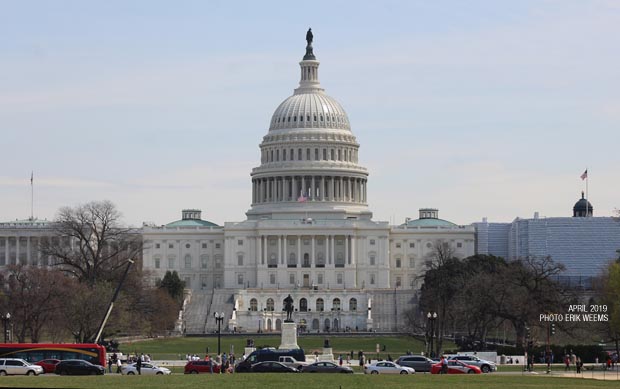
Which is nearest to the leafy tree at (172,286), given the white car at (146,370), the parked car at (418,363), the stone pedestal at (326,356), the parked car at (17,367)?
the stone pedestal at (326,356)

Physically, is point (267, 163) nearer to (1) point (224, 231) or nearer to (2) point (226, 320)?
(1) point (224, 231)

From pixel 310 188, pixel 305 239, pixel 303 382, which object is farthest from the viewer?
pixel 310 188

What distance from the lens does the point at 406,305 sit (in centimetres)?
16788

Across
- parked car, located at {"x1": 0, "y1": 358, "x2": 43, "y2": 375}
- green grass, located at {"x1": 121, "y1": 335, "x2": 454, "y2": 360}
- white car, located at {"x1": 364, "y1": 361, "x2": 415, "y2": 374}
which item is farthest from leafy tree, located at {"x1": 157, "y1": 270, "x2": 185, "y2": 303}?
parked car, located at {"x1": 0, "y1": 358, "x2": 43, "y2": 375}

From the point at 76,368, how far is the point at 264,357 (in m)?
11.7

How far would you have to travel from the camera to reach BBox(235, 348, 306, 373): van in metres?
79.5

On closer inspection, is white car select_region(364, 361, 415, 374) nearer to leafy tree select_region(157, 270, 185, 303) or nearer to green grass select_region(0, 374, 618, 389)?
green grass select_region(0, 374, 618, 389)

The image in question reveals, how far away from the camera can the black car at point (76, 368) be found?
2921 inches

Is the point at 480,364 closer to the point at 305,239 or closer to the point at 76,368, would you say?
the point at 76,368

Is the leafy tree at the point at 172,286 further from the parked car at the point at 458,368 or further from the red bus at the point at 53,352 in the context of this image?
the parked car at the point at 458,368

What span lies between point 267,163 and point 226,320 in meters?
40.5

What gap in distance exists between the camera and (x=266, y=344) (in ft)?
410

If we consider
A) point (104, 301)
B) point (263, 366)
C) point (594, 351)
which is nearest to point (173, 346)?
point (104, 301)

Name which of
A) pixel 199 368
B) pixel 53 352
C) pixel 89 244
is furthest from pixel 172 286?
pixel 199 368
